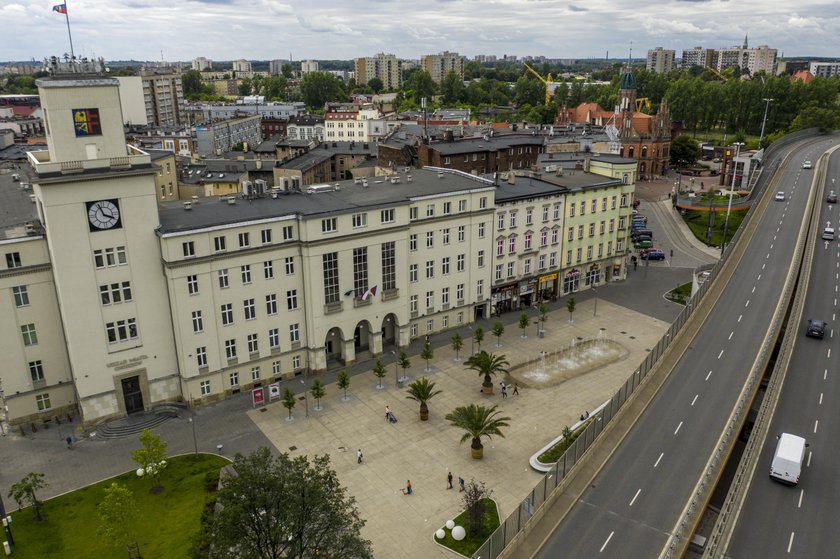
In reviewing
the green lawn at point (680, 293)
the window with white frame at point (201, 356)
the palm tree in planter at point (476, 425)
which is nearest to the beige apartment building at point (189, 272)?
the window with white frame at point (201, 356)

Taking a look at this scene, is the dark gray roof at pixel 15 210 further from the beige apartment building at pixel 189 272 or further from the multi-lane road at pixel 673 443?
the multi-lane road at pixel 673 443

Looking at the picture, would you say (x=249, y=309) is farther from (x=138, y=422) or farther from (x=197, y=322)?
(x=138, y=422)

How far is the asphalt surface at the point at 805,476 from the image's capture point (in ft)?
120

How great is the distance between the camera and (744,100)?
197m

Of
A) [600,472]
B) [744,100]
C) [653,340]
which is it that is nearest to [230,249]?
[600,472]

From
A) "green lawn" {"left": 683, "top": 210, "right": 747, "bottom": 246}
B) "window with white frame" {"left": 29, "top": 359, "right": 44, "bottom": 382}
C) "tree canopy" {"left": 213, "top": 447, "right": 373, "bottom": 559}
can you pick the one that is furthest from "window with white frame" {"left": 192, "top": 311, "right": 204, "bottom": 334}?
"green lawn" {"left": 683, "top": 210, "right": 747, "bottom": 246}

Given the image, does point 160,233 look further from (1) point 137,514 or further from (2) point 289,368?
(1) point 137,514

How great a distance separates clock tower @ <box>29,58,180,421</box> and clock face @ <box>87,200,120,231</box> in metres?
0.07

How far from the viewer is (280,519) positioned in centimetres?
2842

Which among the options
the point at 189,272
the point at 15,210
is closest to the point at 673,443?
the point at 189,272

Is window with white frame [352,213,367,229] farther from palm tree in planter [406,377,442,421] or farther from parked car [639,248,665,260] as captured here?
parked car [639,248,665,260]

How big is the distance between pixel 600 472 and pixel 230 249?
37.1 m

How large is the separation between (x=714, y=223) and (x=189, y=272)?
96.8 m

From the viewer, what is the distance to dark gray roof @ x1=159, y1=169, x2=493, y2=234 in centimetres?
5606
